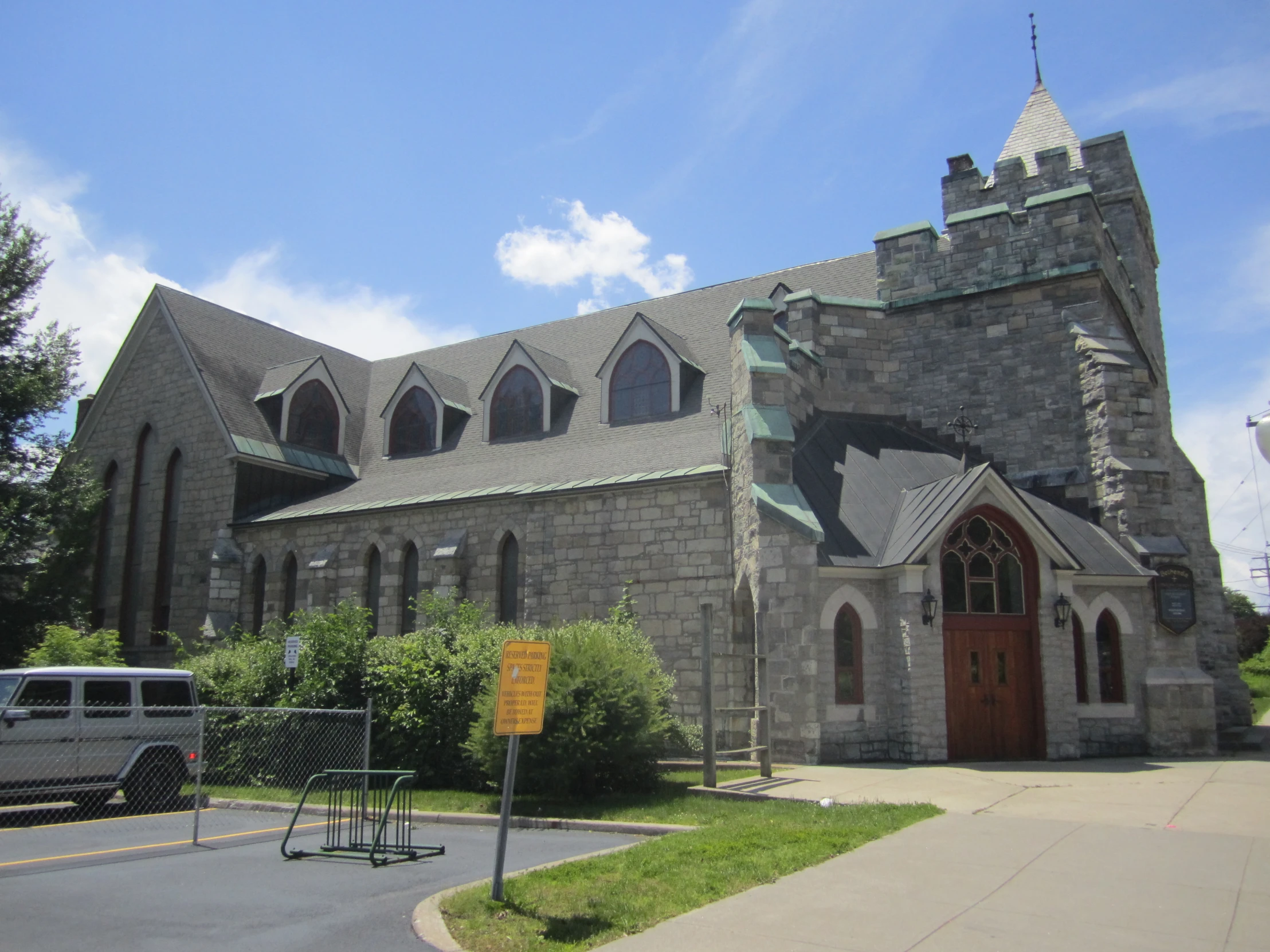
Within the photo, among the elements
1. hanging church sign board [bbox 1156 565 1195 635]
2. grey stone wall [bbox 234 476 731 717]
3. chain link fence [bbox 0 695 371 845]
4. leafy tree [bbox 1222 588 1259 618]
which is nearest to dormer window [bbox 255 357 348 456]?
grey stone wall [bbox 234 476 731 717]

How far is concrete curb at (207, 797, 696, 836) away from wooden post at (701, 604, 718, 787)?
228 cm

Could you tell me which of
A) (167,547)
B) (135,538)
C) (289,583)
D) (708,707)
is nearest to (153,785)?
(708,707)

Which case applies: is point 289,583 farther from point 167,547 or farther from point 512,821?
point 512,821

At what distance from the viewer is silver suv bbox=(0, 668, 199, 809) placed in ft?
39.2

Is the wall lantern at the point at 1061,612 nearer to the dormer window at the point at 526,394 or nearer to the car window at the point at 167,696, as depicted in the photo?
the dormer window at the point at 526,394

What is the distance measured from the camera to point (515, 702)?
739 centimetres

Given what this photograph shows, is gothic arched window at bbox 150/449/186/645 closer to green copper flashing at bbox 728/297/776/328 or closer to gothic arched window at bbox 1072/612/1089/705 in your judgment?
green copper flashing at bbox 728/297/776/328

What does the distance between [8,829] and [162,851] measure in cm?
285

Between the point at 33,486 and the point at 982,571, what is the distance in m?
22.6

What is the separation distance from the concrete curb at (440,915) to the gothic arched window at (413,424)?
18830 millimetres

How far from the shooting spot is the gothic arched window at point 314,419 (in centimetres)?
2700

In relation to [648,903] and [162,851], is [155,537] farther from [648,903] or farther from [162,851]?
[648,903]

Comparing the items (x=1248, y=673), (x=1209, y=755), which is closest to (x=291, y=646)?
(x=1209, y=755)

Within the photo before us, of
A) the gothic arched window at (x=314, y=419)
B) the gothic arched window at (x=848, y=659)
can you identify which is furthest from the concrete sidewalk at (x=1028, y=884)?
the gothic arched window at (x=314, y=419)
